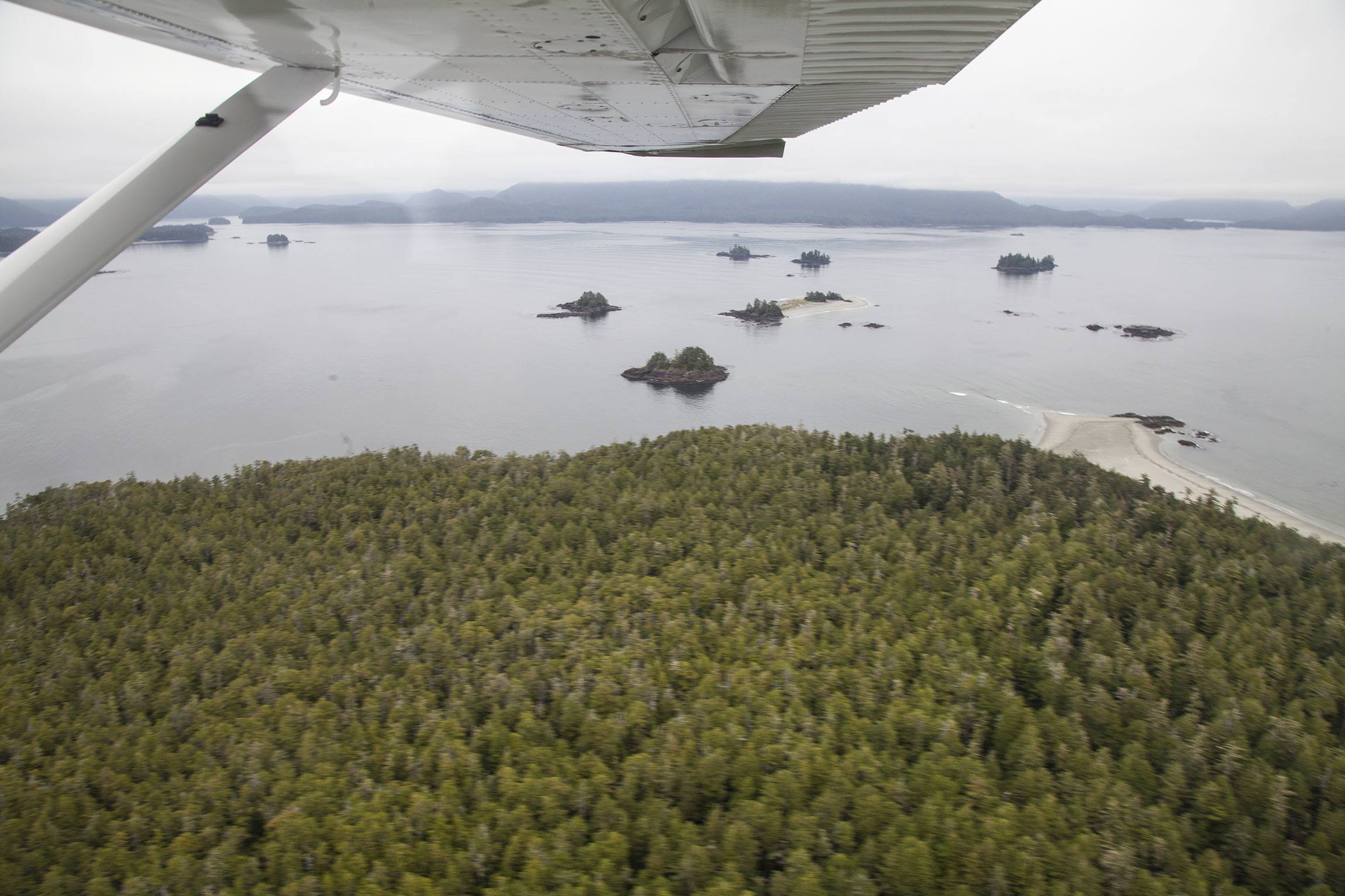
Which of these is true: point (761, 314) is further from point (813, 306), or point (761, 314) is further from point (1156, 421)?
point (1156, 421)

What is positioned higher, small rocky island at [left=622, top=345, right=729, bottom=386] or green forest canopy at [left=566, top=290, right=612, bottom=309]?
green forest canopy at [left=566, top=290, right=612, bottom=309]

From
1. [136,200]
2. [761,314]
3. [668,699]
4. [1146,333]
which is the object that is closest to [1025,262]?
[1146,333]

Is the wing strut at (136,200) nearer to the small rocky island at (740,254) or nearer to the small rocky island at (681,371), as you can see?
the small rocky island at (681,371)

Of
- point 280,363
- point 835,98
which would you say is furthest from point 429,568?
point 280,363

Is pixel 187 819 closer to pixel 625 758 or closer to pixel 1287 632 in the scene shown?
pixel 625 758

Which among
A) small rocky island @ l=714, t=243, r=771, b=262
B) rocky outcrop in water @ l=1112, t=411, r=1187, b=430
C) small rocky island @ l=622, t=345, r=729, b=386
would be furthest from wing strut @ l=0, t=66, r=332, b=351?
small rocky island @ l=714, t=243, r=771, b=262

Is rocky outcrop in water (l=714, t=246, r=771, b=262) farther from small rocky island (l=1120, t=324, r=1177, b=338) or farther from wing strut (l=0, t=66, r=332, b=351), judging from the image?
wing strut (l=0, t=66, r=332, b=351)

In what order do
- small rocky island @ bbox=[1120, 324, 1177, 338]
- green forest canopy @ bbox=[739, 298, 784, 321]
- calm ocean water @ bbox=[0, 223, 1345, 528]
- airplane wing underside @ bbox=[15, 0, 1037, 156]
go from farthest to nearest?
green forest canopy @ bbox=[739, 298, 784, 321] < small rocky island @ bbox=[1120, 324, 1177, 338] < calm ocean water @ bbox=[0, 223, 1345, 528] < airplane wing underside @ bbox=[15, 0, 1037, 156]
